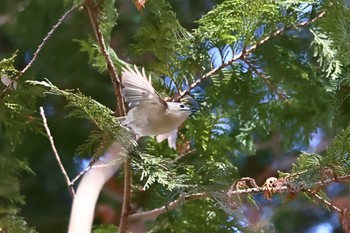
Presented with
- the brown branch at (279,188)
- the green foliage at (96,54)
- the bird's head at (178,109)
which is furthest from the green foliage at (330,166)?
the green foliage at (96,54)

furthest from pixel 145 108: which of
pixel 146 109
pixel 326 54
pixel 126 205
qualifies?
pixel 326 54

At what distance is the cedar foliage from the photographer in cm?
57

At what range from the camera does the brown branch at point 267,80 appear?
706mm

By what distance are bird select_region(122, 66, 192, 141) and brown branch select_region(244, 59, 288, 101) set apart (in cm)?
14

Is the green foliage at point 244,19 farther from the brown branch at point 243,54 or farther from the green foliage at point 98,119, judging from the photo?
the green foliage at point 98,119

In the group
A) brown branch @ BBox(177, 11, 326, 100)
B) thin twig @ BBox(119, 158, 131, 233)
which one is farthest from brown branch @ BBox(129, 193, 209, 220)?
brown branch @ BBox(177, 11, 326, 100)

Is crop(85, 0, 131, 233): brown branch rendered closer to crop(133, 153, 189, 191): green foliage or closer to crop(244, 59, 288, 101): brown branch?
crop(133, 153, 189, 191): green foliage

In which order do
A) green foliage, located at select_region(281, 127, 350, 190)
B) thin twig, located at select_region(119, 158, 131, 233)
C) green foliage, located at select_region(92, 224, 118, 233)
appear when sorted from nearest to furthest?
green foliage, located at select_region(281, 127, 350, 190) → thin twig, located at select_region(119, 158, 131, 233) → green foliage, located at select_region(92, 224, 118, 233)

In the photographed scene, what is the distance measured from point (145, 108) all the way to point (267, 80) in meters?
0.20

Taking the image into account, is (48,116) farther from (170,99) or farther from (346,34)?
(346,34)

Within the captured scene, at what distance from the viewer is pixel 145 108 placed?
57 centimetres

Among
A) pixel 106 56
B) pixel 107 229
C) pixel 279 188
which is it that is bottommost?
pixel 107 229

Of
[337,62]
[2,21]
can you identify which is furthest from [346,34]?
[2,21]

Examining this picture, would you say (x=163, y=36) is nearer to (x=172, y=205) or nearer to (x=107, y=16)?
(x=107, y=16)
